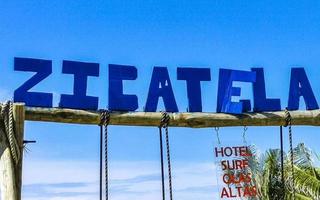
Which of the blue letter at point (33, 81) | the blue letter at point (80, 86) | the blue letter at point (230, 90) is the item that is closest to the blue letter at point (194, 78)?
the blue letter at point (230, 90)

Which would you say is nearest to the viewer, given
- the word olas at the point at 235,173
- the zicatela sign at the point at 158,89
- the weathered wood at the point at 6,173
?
the weathered wood at the point at 6,173

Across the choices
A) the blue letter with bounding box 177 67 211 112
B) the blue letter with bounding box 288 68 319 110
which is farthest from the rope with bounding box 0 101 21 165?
the blue letter with bounding box 288 68 319 110

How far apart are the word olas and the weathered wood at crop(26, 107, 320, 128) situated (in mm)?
1762

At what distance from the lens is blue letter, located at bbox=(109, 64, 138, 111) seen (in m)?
6.95

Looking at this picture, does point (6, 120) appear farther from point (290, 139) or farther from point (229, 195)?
point (229, 195)

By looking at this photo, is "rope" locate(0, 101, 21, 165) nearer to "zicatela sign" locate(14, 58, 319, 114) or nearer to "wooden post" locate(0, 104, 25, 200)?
"wooden post" locate(0, 104, 25, 200)

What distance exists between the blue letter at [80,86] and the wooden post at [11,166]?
50 cm

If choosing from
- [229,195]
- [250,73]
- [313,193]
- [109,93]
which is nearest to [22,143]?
[109,93]

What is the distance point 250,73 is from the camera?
25.3 feet

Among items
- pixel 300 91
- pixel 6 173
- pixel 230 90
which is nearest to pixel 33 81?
pixel 6 173

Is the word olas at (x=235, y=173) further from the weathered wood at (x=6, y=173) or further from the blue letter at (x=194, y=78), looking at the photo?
the weathered wood at (x=6, y=173)

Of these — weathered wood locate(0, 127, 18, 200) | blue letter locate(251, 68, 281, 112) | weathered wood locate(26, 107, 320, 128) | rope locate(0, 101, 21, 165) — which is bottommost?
weathered wood locate(0, 127, 18, 200)

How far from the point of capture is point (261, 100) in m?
7.62

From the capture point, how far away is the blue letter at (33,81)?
21.5 feet
